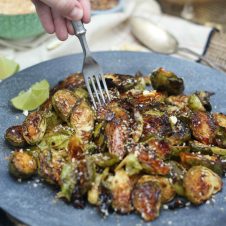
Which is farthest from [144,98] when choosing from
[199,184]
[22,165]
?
[22,165]

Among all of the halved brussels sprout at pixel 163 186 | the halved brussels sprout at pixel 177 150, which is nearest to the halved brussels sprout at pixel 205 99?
the halved brussels sprout at pixel 177 150

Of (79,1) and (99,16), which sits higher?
(79,1)

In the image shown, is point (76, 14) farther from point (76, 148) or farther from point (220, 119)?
point (220, 119)

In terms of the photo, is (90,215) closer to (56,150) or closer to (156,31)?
(56,150)

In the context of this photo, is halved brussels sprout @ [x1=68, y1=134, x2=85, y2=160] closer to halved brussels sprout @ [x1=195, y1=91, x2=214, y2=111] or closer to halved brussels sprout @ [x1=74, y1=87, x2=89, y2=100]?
halved brussels sprout @ [x1=74, y1=87, x2=89, y2=100]

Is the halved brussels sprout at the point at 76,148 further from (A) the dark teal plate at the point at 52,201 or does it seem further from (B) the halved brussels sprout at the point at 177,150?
(B) the halved brussels sprout at the point at 177,150

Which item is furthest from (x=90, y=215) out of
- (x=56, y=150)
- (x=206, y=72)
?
→ (x=206, y=72)
